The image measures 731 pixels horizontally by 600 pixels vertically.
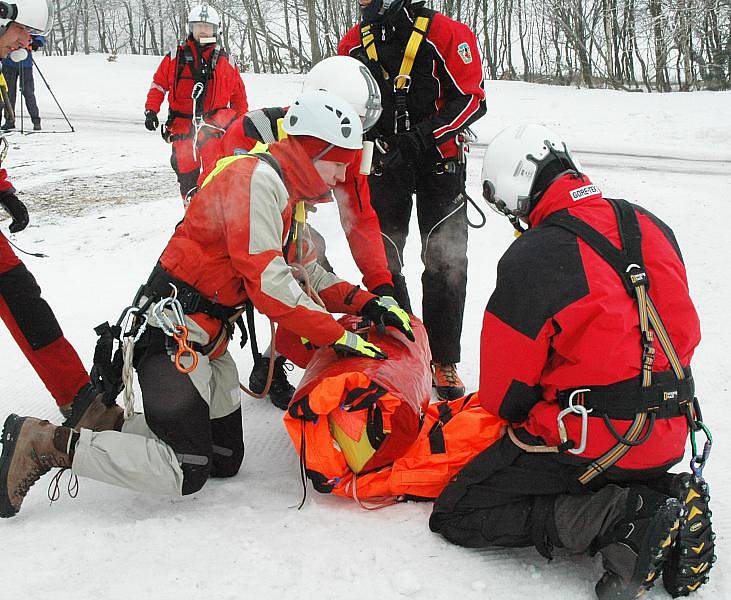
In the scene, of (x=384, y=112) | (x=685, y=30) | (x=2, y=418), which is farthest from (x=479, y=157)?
(x=685, y=30)

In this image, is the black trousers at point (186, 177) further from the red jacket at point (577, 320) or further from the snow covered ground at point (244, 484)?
the red jacket at point (577, 320)

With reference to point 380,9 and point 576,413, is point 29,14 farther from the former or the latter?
point 576,413

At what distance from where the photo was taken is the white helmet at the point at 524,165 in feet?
8.62

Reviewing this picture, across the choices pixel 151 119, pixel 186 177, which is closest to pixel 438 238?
pixel 186 177

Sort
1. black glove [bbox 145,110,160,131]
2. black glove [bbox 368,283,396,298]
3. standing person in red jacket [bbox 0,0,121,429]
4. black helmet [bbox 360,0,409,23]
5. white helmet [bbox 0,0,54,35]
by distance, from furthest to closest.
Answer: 1. black glove [bbox 145,110,160,131]
2. black helmet [bbox 360,0,409,23]
3. black glove [bbox 368,283,396,298]
4. standing person in red jacket [bbox 0,0,121,429]
5. white helmet [bbox 0,0,54,35]

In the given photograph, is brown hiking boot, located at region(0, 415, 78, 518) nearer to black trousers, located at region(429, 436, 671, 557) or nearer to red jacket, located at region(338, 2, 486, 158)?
black trousers, located at region(429, 436, 671, 557)

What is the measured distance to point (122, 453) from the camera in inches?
112

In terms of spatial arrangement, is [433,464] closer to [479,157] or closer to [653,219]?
[653,219]

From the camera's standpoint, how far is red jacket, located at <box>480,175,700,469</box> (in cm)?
232

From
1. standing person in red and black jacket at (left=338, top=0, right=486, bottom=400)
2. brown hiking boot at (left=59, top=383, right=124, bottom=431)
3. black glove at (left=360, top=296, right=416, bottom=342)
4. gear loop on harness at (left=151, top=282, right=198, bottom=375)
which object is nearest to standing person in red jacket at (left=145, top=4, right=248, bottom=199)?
standing person in red and black jacket at (left=338, top=0, right=486, bottom=400)

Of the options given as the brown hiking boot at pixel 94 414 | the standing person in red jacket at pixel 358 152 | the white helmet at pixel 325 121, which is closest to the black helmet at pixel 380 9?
the standing person in red jacket at pixel 358 152

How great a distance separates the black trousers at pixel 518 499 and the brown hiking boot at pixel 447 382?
1.42 metres

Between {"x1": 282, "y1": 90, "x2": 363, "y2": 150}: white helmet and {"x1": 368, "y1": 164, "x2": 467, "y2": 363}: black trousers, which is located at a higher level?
{"x1": 282, "y1": 90, "x2": 363, "y2": 150}: white helmet

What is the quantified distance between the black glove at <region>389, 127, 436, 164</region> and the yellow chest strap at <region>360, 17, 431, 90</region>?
0.31m
